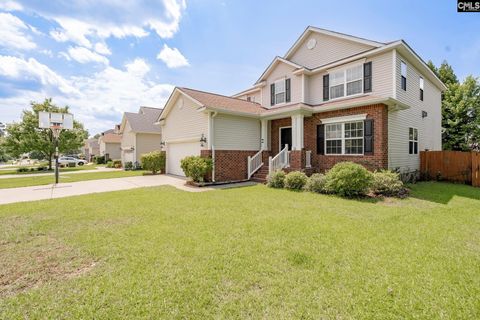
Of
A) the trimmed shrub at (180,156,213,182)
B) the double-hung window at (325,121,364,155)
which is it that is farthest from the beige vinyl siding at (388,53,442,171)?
the trimmed shrub at (180,156,213,182)

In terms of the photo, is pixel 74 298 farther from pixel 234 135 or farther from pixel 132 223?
pixel 234 135

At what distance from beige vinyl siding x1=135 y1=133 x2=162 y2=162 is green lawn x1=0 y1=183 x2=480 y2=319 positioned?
1855 centimetres

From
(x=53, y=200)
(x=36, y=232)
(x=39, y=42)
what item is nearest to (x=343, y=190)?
(x=36, y=232)

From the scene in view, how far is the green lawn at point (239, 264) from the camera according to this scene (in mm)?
2582

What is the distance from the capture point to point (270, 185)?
36.1 ft

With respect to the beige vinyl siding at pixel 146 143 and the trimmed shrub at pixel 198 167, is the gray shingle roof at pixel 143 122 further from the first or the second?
the trimmed shrub at pixel 198 167

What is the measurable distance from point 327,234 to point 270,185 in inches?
247

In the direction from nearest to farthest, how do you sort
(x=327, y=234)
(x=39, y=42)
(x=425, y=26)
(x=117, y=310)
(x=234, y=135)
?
(x=117, y=310), (x=327, y=234), (x=39, y=42), (x=425, y=26), (x=234, y=135)

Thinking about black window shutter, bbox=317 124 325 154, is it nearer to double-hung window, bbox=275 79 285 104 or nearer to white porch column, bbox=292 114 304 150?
white porch column, bbox=292 114 304 150

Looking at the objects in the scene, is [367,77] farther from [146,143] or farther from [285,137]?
[146,143]

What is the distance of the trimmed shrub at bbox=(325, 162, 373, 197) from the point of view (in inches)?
331

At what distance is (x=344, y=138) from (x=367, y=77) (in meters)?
3.26

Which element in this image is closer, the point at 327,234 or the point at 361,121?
the point at 327,234

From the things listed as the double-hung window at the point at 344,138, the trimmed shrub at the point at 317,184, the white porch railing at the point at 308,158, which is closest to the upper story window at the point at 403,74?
the double-hung window at the point at 344,138
